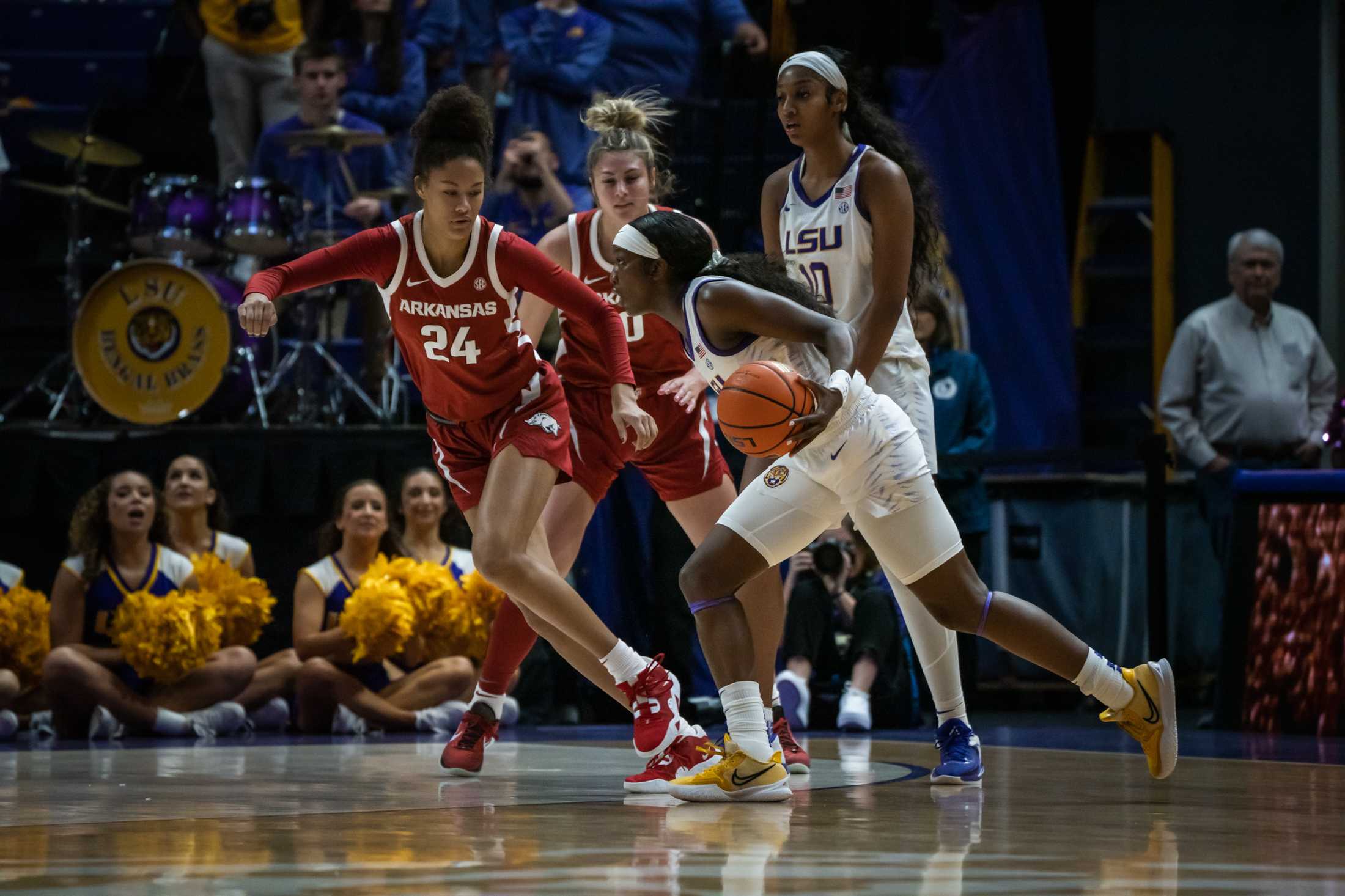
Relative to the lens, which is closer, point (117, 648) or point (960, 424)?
point (117, 648)

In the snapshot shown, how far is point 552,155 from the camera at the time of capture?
900cm

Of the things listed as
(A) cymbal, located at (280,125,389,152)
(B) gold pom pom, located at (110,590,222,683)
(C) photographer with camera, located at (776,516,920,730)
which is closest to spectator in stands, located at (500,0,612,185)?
(A) cymbal, located at (280,125,389,152)

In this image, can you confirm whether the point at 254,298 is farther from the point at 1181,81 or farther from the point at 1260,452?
the point at 1181,81

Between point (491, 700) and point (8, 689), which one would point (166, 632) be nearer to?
point (8, 689)

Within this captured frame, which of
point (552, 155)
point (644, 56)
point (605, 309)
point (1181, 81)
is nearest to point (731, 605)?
point (605, 309)

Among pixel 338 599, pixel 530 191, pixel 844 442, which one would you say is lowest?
pixel 338 599

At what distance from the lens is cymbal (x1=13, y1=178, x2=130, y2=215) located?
9594 mm

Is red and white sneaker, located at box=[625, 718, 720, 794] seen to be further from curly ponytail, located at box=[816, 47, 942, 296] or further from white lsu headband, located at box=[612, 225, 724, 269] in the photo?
curly ponytail, located at box=[816, 47, 942, 296]

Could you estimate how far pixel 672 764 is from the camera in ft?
13.9

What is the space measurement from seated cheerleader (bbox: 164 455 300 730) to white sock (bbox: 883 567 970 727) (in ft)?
11.5

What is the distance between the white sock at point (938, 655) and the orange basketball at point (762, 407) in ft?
2.99

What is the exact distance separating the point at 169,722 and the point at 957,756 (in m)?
3.68

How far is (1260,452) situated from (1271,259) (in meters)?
0.92

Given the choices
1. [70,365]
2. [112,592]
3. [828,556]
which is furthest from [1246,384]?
[70,365]
